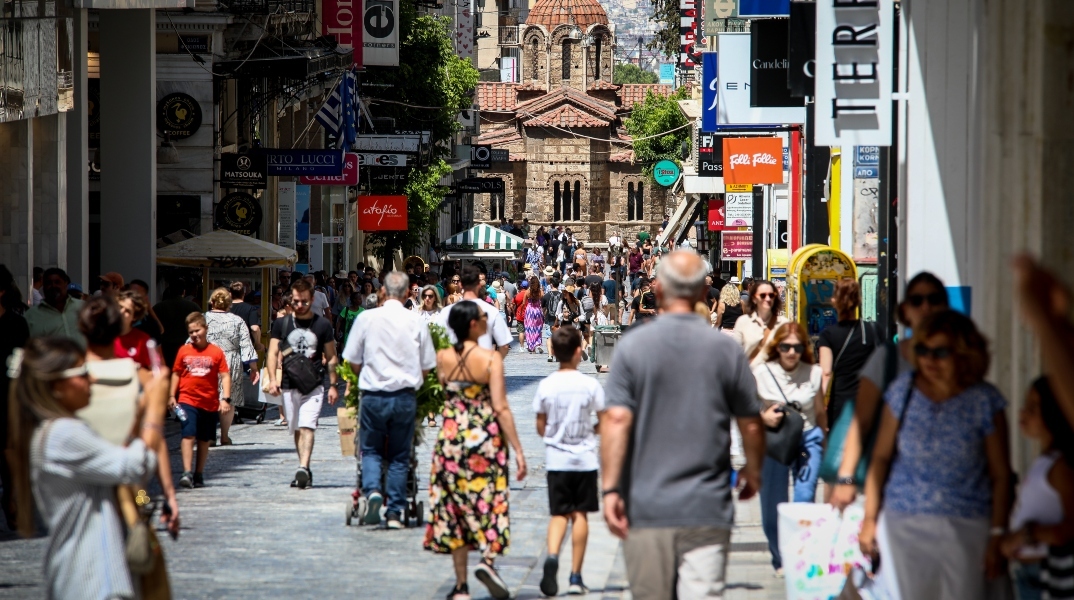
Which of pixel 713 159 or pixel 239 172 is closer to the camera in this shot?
pixel 239 172

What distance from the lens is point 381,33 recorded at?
36.1 meters

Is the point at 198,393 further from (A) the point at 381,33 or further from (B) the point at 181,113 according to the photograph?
(A) the point at 381,33

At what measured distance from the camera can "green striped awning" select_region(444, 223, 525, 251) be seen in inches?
2051

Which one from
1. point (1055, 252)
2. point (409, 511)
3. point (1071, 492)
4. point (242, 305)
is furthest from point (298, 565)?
point (242, 305)

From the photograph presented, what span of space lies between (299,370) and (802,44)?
556 centimetres

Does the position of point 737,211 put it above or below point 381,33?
below

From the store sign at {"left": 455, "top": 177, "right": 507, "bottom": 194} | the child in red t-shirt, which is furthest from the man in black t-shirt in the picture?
the store sign at {"left": 455, "top": 177, "right": 507, "bottom": 194}

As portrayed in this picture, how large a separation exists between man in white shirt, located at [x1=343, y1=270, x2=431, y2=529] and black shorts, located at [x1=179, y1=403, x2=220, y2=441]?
2.46m

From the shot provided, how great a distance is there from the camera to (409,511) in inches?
438

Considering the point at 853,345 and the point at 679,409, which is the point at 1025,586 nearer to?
the point at 679,409

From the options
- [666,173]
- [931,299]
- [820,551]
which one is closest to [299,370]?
[820,551]

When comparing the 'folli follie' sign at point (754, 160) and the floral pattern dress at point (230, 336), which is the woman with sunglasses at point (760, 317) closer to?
the floral pattern dress at point (230, 336)

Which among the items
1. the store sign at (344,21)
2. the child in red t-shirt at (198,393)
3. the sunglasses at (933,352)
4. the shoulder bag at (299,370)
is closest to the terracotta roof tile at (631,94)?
the store sign at (344,21)

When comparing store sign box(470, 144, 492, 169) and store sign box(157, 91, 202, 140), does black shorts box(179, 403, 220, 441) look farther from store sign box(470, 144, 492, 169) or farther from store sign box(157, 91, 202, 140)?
store sign box(470, 144, 492, 169)
